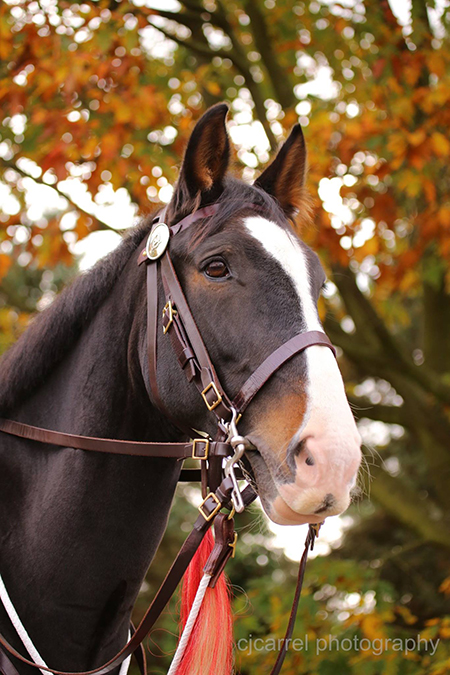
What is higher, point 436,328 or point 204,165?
point 204,165

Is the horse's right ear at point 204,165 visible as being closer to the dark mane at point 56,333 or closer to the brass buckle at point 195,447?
the dark mane at point 56,333

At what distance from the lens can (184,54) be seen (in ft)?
23.2

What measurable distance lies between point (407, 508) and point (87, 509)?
4.68 m

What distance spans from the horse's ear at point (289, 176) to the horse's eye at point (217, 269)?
62cm

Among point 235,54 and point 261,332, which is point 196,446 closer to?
point 261,332

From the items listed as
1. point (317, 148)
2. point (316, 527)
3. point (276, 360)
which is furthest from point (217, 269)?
point (317, 148)

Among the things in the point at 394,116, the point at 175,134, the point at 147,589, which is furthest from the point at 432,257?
the point at 147,589

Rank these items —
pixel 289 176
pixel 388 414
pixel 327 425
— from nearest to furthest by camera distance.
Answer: pixel 327 425 → pixel 289 176 → pixel 388 414

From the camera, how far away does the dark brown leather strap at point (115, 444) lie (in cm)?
212

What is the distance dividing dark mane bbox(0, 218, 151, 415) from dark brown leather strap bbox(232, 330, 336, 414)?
35.7 inches

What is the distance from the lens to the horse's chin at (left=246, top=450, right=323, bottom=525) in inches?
73.2

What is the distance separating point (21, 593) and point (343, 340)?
13.5 feet

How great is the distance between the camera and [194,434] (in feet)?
7.50

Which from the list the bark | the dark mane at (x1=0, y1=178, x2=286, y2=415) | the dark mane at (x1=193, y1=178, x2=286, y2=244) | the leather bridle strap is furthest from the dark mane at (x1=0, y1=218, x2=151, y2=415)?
the bark
